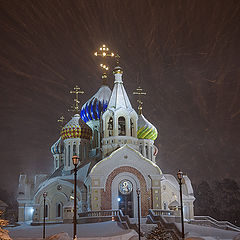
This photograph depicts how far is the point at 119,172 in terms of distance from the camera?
3269 centimetres

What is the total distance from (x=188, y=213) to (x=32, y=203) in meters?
14.9

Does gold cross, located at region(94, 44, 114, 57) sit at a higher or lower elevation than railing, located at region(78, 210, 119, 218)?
higher

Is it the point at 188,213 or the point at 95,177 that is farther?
the point at 188,213

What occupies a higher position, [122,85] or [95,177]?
[122,85]

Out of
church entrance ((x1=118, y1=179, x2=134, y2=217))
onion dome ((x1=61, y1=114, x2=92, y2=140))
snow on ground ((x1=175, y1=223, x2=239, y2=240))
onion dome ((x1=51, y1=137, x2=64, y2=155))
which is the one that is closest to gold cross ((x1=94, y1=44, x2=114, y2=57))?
onion dome ((x1=61, y1=114, x2=92, y2=140))

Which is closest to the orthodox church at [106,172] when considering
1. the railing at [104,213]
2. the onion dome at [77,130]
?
the onion dome at [77,130]

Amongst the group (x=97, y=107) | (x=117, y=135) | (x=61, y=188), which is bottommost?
(x=61, y=188)

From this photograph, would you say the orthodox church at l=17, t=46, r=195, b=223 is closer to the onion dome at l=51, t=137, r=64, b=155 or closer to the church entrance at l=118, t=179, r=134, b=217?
the church entrance at l=118, t=179, r=134, b=217

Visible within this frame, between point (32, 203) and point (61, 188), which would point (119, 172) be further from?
point (32, 203)

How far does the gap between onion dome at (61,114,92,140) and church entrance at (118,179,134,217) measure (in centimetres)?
797

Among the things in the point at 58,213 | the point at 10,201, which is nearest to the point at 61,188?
the point at 58,213

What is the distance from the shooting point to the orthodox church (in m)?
32.3

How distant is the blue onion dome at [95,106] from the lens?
40.6 metres

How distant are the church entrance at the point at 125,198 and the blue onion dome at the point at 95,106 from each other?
9.96 metres
